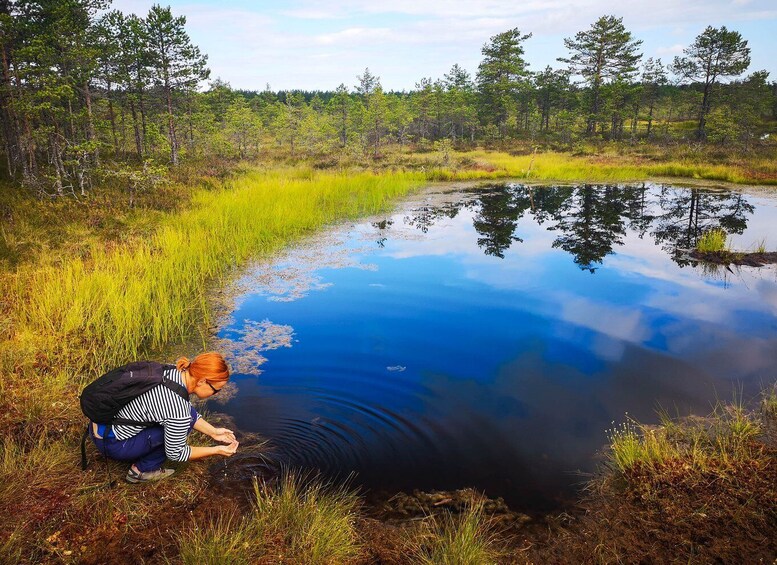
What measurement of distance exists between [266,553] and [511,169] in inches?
1013

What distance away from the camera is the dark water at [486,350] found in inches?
168

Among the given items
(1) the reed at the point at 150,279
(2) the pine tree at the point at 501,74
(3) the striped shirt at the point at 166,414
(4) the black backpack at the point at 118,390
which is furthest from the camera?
(2) the pine tree at the point at 501,74

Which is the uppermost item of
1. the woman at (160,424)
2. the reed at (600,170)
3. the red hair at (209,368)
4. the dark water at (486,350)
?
the reed at (600,170)

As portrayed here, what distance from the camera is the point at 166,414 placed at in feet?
10.8

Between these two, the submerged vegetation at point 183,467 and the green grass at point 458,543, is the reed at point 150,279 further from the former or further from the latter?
the green grass at point 458,543

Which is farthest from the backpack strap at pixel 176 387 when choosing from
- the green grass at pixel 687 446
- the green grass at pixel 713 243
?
the green grass at pixel 713 243

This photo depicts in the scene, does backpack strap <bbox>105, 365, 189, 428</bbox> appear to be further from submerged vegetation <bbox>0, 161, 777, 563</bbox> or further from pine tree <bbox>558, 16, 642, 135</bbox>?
pine tree <bbox>558, 16, 642, 135</bbox>

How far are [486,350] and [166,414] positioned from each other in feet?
14.0

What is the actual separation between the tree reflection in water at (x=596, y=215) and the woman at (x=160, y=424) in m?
8.82

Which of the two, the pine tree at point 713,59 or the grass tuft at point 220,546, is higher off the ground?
the pine tree at point 713,59

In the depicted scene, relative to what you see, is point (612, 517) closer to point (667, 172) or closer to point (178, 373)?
point (178, 373)

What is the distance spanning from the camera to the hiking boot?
3.36 m

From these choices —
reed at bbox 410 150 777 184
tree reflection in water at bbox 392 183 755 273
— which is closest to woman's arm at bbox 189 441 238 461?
tree reflection in water at bbox 392 183 755 273

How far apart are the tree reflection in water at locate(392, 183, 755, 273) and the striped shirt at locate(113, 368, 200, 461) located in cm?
894
